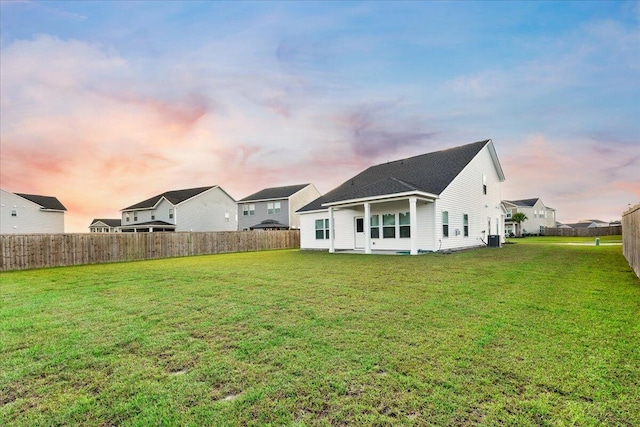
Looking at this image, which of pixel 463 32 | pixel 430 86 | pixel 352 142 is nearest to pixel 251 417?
pixel 463 32

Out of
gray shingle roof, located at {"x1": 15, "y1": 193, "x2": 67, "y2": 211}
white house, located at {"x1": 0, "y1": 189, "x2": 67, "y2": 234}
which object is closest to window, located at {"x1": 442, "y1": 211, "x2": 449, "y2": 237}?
white house, located at {"x1": 0, "y1": 189, "x2": 67, "y2": 234}

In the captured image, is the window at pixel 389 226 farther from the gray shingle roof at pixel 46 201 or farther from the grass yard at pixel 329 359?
the gray shingle roof at pixel 46 201

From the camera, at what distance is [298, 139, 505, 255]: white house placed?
50.7 feet

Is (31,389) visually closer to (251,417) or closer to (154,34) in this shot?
(251,417)

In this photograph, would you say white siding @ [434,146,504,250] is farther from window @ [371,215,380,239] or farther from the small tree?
the small tree

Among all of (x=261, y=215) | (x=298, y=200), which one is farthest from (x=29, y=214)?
(x=298, y=200)

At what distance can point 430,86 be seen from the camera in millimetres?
15258

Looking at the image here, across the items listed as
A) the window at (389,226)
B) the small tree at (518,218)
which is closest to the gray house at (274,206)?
the window at (389,226)

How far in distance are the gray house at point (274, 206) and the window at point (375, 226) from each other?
1749 cm

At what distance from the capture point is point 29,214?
33969 millimetres

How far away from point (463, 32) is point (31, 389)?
15.6 m

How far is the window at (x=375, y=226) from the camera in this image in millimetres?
17094

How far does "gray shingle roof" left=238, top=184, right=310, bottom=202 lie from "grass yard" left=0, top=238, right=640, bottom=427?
95.3 ft

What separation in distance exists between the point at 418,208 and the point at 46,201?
44.0 meters
